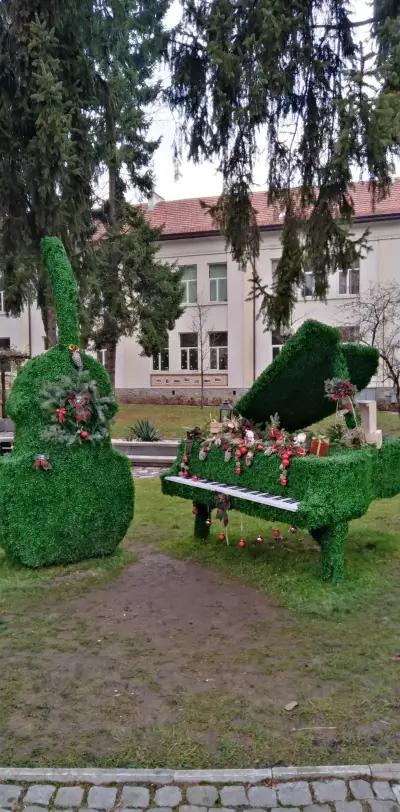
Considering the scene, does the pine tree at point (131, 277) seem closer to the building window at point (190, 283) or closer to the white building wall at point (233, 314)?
the white building wall at point (233, 314)

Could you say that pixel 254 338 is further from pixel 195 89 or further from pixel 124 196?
pixel 195 89

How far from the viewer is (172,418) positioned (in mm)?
23328

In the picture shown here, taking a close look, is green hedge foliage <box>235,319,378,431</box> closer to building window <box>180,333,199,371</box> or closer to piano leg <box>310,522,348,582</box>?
piano leg <box>310,522,348,582</box>

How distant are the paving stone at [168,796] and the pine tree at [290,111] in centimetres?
694

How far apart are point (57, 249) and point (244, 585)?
369 cm

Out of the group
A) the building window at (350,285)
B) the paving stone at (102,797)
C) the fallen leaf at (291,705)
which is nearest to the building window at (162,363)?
the building window at (350,285)

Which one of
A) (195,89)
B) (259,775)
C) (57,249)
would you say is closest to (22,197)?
(195,89)

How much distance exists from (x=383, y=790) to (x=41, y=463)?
3925 mm

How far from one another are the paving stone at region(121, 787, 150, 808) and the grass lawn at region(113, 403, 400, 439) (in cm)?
1454

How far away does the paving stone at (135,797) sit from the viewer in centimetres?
252

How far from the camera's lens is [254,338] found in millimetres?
28297

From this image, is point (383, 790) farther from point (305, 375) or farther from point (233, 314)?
point (233, 314)

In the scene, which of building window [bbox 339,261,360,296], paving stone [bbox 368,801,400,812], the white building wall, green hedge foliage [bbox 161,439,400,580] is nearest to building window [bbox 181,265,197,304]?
the white building wall

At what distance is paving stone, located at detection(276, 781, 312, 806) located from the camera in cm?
251
